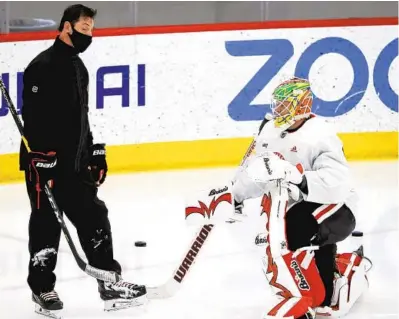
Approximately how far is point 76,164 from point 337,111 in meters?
3.25

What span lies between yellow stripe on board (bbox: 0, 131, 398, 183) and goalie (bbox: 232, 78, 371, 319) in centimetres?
261

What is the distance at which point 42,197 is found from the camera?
4.34m

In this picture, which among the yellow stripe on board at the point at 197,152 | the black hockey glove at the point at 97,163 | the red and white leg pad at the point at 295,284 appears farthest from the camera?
the yellow stripe on board at the point at 197,152

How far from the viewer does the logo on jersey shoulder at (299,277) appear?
4312 mm

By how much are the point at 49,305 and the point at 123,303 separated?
288 millimetres

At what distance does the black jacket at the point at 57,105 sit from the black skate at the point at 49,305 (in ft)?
1.71

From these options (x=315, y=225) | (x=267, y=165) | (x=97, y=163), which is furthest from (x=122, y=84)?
(x=267, y=165)

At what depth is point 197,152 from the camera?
7.13 meters

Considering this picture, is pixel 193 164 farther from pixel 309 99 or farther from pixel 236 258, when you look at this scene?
pixel 309 99

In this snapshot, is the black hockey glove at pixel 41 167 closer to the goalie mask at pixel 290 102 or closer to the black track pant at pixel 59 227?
the black track pant at pixel 59 227

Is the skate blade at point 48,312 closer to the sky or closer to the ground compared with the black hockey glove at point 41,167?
closer to the ground

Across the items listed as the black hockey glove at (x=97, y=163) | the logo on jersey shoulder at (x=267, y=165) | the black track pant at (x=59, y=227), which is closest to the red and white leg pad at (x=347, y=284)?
the logo on jersey shoulder at (x=267, y=165)

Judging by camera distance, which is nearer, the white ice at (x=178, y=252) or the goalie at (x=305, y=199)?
the goalie at (x=305, y=199)

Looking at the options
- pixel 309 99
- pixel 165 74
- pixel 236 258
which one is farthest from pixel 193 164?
pixel 309 99
